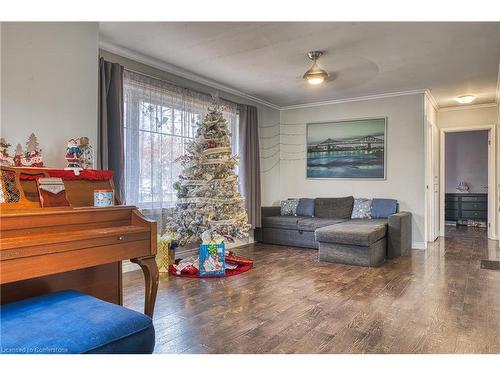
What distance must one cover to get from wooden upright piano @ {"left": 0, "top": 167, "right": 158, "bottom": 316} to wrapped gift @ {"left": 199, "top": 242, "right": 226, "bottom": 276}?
1426mm

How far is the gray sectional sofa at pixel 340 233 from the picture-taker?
14.4 feet

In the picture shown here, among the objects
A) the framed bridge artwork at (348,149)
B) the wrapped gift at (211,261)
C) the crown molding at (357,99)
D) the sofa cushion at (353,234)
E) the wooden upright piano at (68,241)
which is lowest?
the wrapped gift at (211,261)

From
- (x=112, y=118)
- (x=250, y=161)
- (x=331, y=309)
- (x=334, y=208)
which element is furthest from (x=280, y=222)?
(x=112, y=118)

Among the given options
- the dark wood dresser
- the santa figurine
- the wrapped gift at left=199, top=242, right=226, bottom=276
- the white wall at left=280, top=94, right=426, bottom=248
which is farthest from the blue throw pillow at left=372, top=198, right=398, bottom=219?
the santa figurine

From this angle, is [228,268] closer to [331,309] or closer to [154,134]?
[331,309]

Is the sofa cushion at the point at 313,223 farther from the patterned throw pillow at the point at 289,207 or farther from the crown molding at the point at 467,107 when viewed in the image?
the crown molding at the point at 467,107

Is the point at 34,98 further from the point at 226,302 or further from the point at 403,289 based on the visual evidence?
the point at 403,289

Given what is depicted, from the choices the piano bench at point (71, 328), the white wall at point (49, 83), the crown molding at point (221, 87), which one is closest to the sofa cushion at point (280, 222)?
the crown molding at point (221, 87)

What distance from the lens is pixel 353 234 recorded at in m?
4.36

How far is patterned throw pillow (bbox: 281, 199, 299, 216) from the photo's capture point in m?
6.23

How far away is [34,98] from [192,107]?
2444 mm

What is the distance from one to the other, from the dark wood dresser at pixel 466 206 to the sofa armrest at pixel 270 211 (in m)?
5.11

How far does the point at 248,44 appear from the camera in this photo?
3.70 meters

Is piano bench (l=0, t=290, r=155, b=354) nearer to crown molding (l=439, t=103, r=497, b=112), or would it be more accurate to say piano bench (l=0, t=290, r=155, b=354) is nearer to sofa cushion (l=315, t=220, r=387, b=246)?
sofa cushion (l=315, t=220, r=387, b=246)
